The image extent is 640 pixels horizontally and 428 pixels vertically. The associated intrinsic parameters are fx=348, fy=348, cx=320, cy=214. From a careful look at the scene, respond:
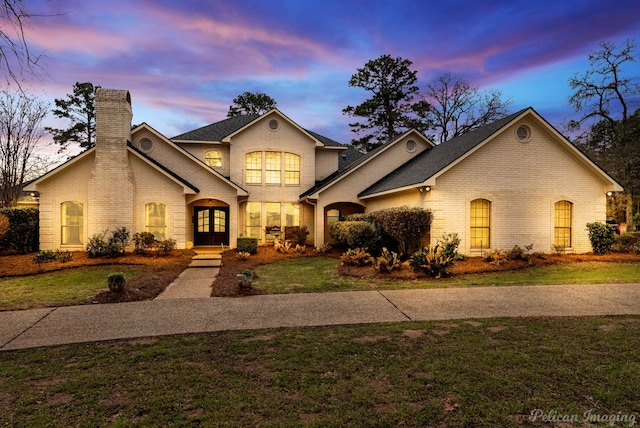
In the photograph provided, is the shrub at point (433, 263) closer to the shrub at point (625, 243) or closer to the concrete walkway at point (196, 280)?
the concrete walkway at point (196, 280)

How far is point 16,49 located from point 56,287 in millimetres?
7674

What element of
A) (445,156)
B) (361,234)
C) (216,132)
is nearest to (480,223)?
(445,156)

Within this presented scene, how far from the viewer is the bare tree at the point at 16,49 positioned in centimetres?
375

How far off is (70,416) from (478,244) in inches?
556

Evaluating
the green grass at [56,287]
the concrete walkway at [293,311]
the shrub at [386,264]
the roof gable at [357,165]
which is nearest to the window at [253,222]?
the roof gable at [357,165]

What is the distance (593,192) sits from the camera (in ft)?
48.9

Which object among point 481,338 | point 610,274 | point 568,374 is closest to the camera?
point 568,374

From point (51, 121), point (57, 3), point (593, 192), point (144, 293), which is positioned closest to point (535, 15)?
point (593, 192)

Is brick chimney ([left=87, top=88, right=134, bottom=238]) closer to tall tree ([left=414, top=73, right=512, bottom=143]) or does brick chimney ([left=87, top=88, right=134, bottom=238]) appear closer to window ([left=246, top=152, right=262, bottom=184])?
window ([left=246, top=152, right=262, bottom=184])

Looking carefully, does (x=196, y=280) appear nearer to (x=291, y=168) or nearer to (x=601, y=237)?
(x=291, y=168)

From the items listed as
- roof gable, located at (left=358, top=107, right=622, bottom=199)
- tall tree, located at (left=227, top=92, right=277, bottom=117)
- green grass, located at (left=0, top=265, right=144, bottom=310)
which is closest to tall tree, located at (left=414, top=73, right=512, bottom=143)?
tall tree, located at (left=227, top=92, right=277, bottom=117)

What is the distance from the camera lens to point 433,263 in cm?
1038

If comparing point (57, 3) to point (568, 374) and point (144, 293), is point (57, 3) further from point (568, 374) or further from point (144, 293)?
point (568, 374)

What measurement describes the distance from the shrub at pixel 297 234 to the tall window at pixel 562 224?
11.5 metres
